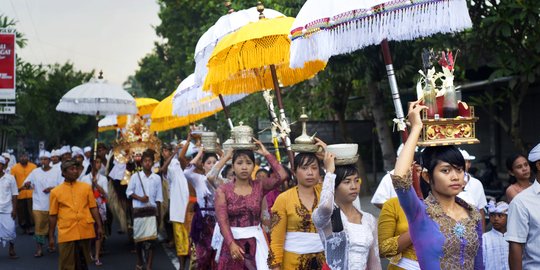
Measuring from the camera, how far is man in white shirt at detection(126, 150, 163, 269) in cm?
1082

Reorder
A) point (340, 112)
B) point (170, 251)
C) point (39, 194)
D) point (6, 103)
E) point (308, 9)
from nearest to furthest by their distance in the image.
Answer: point (308, 9)
point (170, 251)
point (39, 194)
point (340, 112)
point (6, 103)

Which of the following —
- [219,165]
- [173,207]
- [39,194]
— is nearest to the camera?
[219,165]

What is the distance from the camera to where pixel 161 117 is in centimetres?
1378

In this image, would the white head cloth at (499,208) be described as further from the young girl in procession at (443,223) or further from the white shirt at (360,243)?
the young girl in procession at (443,223)

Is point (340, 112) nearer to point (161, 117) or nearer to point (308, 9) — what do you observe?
point (161, 117)

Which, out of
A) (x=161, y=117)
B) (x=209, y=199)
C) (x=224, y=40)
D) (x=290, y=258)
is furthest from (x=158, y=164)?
(x=290, y=258)

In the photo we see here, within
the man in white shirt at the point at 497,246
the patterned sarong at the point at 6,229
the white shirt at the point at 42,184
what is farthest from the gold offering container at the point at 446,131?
the white shirt at the point at 42,184

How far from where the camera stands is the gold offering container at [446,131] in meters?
3.97

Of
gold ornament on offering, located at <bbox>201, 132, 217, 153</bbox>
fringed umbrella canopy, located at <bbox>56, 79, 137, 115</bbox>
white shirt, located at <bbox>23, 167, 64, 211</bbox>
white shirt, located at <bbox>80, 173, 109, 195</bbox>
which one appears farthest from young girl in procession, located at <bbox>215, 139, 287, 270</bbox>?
fringed umbrella canopy, located at <bbox>56, 79, 137, 115</bbox>

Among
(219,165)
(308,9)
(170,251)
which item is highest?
(308,9)

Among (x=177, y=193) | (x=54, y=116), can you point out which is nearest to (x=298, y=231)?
(x=177, y=193)

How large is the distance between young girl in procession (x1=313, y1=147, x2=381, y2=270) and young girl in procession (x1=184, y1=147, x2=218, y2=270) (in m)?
3.46

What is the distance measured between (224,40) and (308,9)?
2.29m

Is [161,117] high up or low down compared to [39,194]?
up
